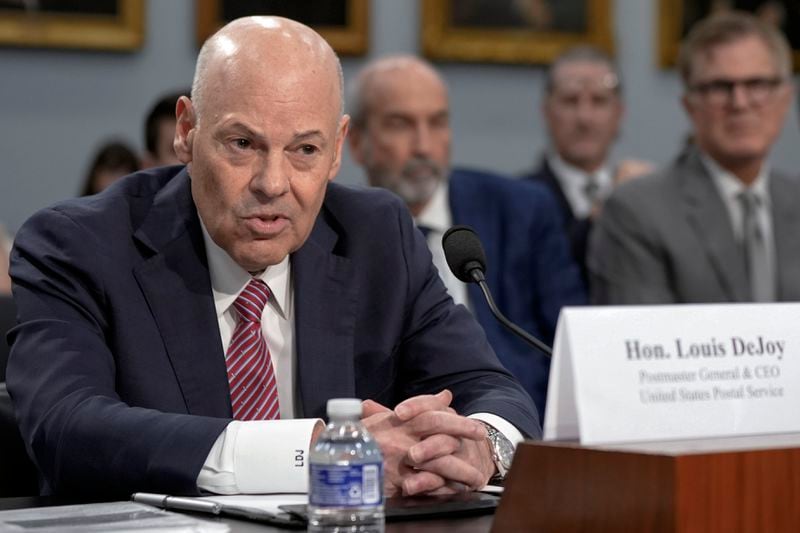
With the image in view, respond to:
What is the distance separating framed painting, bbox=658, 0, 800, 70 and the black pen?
521 centimetres

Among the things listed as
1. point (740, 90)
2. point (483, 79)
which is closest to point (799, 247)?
point (740, 90)

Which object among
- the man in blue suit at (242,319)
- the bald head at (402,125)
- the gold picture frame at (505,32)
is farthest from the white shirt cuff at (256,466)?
the gold picture frame at (505,32)

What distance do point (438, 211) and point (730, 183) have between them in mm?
985

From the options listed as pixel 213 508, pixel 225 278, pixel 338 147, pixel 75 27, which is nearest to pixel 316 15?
pixel 75 27

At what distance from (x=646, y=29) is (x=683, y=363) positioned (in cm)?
539

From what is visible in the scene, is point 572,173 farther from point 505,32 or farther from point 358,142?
point 358,142

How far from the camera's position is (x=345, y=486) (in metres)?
1.61

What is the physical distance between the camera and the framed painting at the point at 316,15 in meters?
5.82

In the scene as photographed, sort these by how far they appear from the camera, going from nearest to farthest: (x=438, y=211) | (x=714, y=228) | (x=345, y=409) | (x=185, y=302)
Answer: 1. (x=345, y=409)
2. (x=185, y=302)
3. (x=714, y=228)
4. (x=438, y=211)

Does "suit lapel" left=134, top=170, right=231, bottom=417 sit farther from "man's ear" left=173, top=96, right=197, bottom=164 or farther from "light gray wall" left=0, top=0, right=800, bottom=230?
"light gray wall" left=0, top=0, right=800, bottom=230

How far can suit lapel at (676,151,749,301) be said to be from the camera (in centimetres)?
434

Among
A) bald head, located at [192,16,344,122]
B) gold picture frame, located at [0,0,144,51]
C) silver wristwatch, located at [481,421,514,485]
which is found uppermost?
gold picture frame, located at [0,0,144,51]

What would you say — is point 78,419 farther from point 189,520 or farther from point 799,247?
point 799,247

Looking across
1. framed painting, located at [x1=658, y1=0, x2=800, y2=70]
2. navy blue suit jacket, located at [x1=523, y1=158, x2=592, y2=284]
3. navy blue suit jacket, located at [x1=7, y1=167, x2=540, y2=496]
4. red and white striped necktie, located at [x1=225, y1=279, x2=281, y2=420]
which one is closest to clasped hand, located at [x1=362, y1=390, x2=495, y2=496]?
navy blue suit jacket, located at [x1=7, y1=167, x2=540, y2=496]
